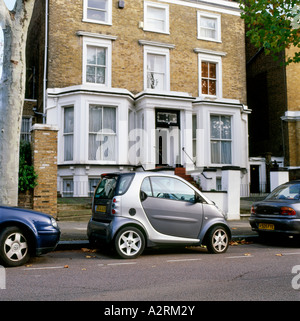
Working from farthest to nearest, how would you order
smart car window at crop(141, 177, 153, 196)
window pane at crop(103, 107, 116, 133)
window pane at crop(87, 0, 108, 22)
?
window pane at crop(87, 0, 108, 22) < window pane at crop(103, 107, 116, 133) < smart car window at crop(141, 177, 153, 196)

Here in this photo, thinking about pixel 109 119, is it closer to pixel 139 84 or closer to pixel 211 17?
pixel 139 84

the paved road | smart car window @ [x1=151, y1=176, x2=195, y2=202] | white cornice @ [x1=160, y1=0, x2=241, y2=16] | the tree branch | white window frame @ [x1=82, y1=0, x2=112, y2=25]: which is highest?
white cornice @ [x1=160, y1=0, x2=241, y2=16]

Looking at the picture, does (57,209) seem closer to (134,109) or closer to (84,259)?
(84,259)

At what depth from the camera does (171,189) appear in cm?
788

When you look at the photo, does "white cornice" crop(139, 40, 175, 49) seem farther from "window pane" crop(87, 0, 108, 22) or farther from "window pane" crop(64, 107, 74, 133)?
"window pane" crop(64, 107, 74, 133)

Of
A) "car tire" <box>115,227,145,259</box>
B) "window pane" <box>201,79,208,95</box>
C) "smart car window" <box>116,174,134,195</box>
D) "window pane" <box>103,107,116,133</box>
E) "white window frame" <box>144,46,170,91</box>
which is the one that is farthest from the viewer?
"window pane" <box>201,79,208,95</box>

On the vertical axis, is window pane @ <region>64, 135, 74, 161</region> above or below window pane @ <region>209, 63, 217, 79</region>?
below

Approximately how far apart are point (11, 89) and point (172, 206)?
435 centimetres

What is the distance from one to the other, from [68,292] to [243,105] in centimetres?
1879

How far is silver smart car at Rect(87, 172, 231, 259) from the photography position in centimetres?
731

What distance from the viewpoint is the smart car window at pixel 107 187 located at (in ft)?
25.2

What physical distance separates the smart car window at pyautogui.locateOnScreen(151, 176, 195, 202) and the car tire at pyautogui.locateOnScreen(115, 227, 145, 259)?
883mm

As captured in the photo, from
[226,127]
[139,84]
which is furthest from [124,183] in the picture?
[226,127]

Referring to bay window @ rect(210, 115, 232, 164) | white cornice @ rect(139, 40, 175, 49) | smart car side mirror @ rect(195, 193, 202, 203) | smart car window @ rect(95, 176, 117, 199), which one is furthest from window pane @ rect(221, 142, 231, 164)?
smart car window @ rect(95, 176, 117, 199)
